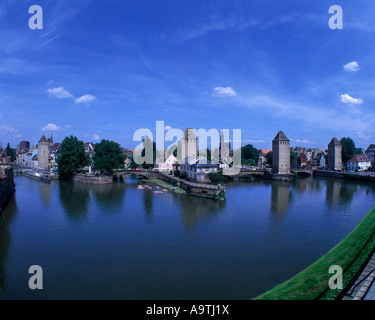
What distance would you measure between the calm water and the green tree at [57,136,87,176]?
84.1 feet

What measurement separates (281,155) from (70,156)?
57124 mm

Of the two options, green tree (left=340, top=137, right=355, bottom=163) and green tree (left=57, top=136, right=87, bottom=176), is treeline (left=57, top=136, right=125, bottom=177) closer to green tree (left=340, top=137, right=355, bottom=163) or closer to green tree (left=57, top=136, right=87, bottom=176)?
green tree (left=57, top=136, right=87, bottom=176)

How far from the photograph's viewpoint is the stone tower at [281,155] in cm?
7312

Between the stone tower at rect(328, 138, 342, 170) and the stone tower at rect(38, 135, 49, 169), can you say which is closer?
the stone tower at rect(328, 138, 342, 170)

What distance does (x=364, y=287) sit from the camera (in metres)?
10.2

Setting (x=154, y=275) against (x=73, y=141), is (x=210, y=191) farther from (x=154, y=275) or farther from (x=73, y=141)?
(x=73, y=141)

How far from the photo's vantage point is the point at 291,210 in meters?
32.5

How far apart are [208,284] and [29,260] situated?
12.7 m

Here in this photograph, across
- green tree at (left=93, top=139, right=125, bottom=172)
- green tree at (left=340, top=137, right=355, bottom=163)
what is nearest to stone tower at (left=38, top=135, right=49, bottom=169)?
green tree at (left=93, top=139, right=125, bottom=172)

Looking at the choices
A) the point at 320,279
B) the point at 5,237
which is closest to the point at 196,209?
the point at 5,237

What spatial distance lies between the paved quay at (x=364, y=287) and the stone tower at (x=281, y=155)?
6413cm

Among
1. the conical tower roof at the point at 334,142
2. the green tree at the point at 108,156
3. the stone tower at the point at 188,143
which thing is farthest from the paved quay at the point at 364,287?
the conical tower roof at the point at 334,142

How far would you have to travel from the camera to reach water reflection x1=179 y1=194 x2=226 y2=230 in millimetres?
27312

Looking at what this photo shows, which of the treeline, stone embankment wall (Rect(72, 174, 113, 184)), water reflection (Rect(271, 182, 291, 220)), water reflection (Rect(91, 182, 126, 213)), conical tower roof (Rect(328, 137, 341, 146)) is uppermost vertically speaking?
conical tower roof (Rect(328, 137, 341, 146))
